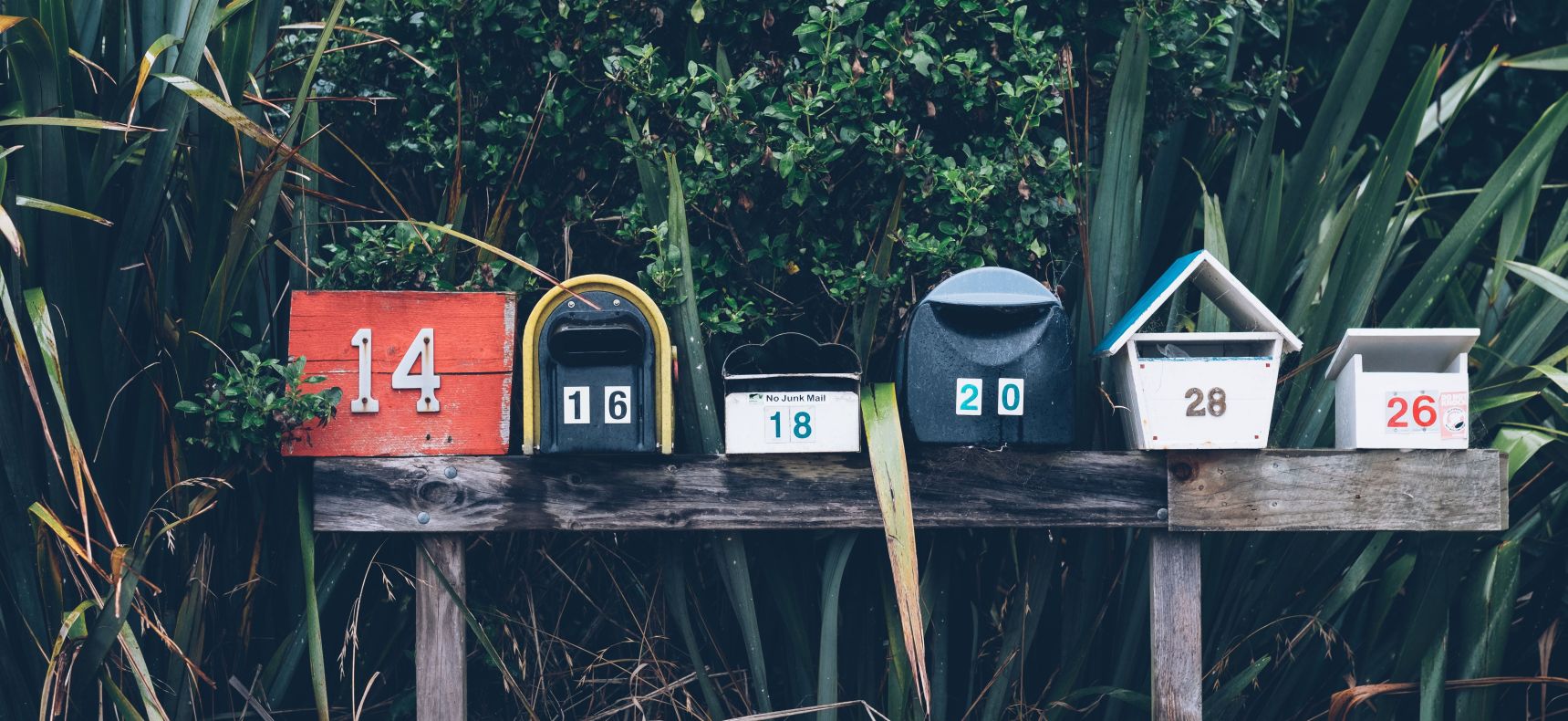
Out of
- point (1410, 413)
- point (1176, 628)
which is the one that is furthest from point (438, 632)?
point (1410, 413)

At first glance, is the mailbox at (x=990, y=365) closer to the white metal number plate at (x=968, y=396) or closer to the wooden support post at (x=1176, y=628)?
the white metal number plate at (x=968, y=396)

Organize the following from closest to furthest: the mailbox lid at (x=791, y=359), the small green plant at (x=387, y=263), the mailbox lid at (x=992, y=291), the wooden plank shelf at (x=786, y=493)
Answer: the mailbox lid at (x=992, y=291) < the wooden plank shelf at (x=786, y=493) < the small green plant at (x=387, y=263) < the mailbox lid at (x=791, y=359)

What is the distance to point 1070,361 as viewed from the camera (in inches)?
77.2

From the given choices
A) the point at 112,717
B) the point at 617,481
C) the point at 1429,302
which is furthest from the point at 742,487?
the point at 1429,302

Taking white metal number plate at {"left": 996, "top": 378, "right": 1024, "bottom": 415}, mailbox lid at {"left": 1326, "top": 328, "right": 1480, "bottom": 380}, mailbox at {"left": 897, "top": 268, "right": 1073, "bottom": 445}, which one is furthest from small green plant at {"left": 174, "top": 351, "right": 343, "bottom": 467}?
mailbox lid at {"left": 1326, "top": 328, "right": 1480, "bottom": 380}

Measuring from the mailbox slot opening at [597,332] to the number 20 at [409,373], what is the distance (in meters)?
0.24

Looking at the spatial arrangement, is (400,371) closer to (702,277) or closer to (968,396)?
(702,277)

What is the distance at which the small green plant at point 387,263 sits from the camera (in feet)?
7.03

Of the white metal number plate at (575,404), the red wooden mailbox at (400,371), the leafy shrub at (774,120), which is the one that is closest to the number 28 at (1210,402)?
the leafy shrub at (774,120)

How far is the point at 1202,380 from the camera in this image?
6.38 ft

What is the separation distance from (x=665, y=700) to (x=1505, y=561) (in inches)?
65.6

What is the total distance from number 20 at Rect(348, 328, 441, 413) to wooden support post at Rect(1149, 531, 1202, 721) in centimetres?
132

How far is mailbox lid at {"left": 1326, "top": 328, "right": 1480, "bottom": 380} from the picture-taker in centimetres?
196

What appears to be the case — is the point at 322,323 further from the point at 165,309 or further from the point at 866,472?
the point at 866,472
